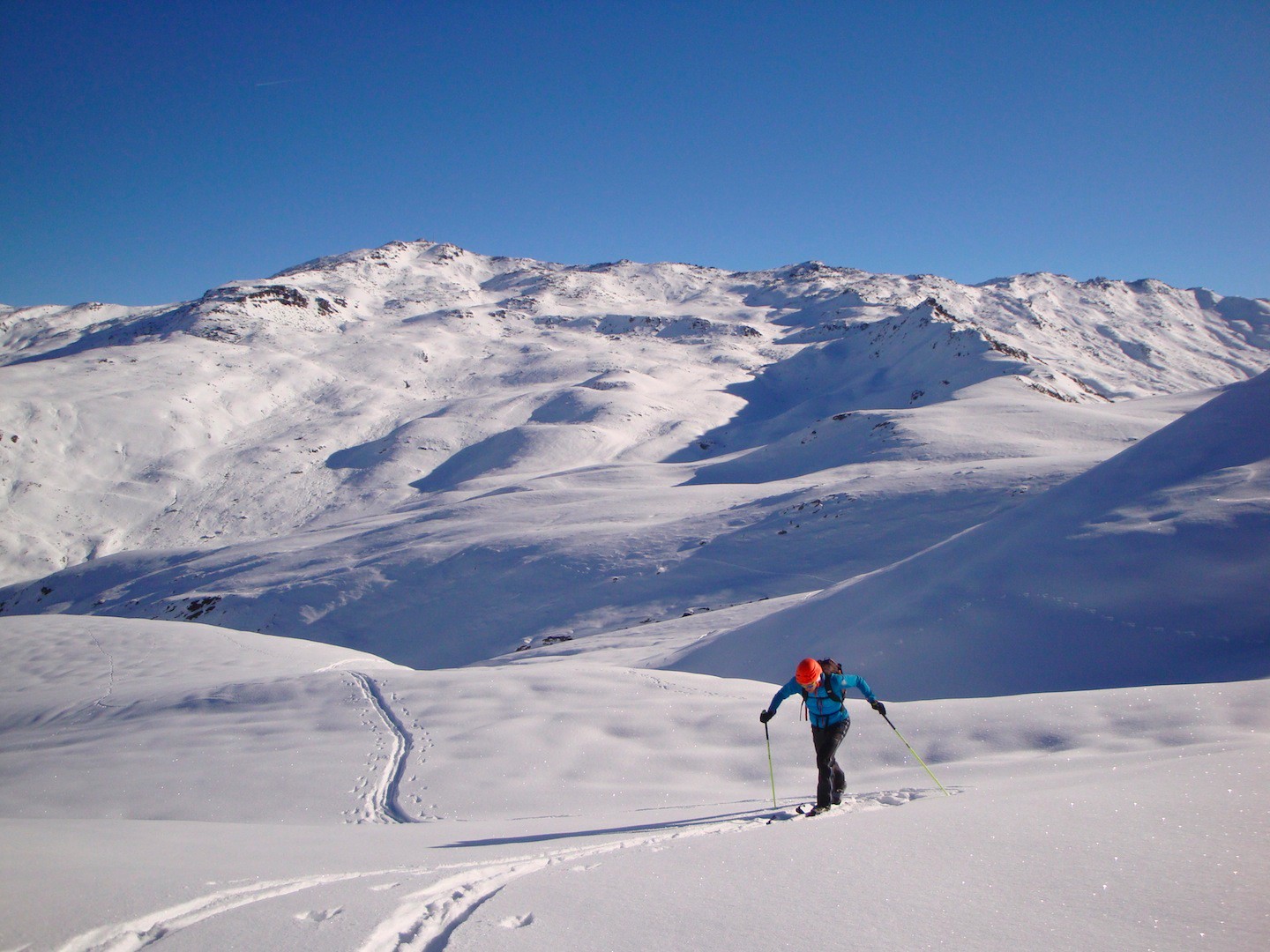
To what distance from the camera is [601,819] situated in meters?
7.21

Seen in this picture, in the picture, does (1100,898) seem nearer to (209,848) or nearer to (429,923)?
(429,923)

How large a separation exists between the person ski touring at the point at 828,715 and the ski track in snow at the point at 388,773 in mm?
4589

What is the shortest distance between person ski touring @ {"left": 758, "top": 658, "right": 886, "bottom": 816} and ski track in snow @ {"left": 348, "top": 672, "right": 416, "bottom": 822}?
15.1 ft

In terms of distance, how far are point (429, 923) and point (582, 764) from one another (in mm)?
5615

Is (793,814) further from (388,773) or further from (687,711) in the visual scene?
(388,773)

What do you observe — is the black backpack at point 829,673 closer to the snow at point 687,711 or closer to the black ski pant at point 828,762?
the black ski pant at point 828,762

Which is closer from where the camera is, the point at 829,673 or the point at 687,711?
the point at 829,673

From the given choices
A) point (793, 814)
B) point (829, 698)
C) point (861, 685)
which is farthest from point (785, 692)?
point (793, 814)

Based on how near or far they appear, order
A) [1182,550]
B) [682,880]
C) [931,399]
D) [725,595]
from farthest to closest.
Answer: [931,399], [725,595], [1182,550], [682,880]

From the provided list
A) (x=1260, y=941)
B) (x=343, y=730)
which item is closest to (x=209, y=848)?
(x=343, y=730)

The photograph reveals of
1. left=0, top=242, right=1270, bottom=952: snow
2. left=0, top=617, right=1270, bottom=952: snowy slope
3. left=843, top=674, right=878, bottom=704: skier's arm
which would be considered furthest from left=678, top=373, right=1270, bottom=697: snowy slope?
left=843, top=674, right=878, bottom=704: skier's arm

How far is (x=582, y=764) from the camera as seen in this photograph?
911 cm

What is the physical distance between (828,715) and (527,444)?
5865cm

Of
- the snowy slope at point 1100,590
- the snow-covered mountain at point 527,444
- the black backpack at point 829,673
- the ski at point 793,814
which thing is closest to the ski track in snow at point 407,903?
the ski at point 793,814
